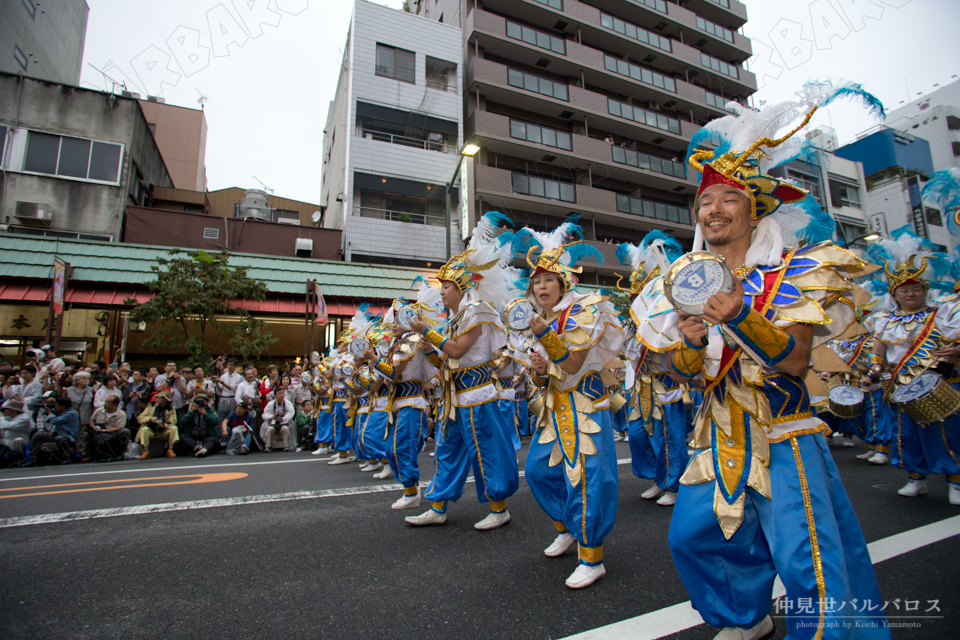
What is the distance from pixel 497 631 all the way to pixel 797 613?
4.17 feet

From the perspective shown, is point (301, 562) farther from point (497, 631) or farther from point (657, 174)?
point (657, 174)

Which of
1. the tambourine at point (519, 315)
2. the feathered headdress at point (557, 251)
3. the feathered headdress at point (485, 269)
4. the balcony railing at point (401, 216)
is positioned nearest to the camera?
the tambourine at point (519, 315)

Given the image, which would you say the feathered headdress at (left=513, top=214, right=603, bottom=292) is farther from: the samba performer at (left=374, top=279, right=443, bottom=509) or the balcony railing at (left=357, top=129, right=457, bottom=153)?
the balcony railing at (left=357, top=129, right=457, bottom=153)

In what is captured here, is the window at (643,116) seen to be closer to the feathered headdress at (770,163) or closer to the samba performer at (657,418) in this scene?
the samba performer at (657,418)

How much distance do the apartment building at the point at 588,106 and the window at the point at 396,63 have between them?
9.32ft

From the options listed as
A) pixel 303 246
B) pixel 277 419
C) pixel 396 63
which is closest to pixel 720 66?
pixel 396 63

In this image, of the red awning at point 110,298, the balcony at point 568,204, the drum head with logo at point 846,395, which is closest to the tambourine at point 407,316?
the drum head with logo at point 846,395

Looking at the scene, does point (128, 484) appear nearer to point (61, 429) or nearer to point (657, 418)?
point (61, 429)

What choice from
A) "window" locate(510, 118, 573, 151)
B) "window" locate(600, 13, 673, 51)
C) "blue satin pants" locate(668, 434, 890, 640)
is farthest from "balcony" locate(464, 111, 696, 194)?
"blue satin pants" locate(668, 434, 890, 640)

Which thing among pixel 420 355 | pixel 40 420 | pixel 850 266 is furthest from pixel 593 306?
pixel 40 420

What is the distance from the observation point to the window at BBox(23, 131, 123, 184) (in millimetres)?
15812

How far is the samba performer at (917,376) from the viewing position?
4316 millimetres

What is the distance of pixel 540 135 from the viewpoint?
23219mm

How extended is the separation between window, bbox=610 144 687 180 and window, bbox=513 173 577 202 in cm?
379
